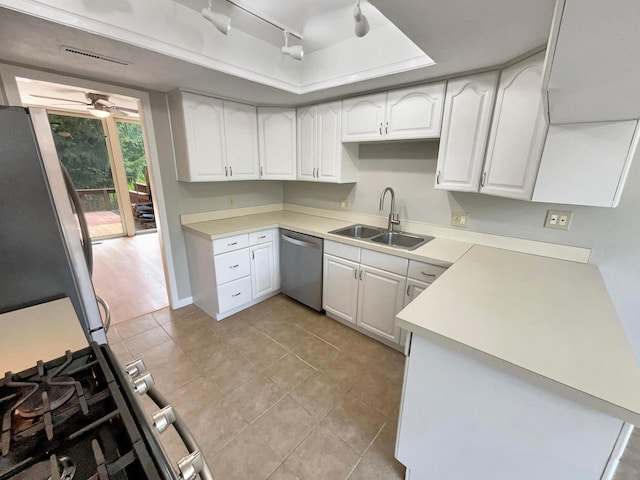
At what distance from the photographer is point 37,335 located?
87cm

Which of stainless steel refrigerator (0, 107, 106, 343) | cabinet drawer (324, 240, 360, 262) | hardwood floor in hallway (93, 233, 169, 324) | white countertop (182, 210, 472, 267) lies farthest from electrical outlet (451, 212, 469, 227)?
hardwood floor in hallway (93, 233, 169, 324)

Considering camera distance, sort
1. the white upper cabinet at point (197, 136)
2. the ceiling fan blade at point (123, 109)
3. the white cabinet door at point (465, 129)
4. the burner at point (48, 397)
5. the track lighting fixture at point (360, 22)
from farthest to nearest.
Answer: the ceiling fan blade at point (123, 109) < the white upper cabinet at point (197, 136) < the white cabinet door at point (465, 129) < the track lighting fixture at point (360, 22) < the burner at point (48, 397)

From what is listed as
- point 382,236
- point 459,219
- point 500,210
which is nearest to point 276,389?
point 382,236

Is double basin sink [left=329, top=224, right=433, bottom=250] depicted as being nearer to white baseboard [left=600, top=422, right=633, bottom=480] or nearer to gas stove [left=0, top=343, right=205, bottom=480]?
white baseboard [left=600, top=422, right=633, bottom=480]

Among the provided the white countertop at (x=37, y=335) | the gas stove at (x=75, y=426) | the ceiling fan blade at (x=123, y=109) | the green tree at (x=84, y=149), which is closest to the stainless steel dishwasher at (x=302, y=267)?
the white countertop at (x=37, y=335)

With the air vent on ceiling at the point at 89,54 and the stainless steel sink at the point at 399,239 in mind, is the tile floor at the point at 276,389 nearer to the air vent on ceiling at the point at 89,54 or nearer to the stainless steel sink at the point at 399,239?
the stainless steel sink at the point at 399,239

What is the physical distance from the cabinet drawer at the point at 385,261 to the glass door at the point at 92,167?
5.38m

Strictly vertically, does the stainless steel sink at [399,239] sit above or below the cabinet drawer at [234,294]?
above

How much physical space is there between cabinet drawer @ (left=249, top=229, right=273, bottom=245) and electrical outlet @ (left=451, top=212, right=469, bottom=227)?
1743mm

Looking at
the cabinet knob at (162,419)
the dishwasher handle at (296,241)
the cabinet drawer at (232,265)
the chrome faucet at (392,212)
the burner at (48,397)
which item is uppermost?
the chrome faucet at (392,212)

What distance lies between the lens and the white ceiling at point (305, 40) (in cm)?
115

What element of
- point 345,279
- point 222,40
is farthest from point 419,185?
point 222,40

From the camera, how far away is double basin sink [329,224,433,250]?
7.78 feet

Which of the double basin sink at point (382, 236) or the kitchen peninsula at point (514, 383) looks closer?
the kitchen peninsula at point (514, 383)
